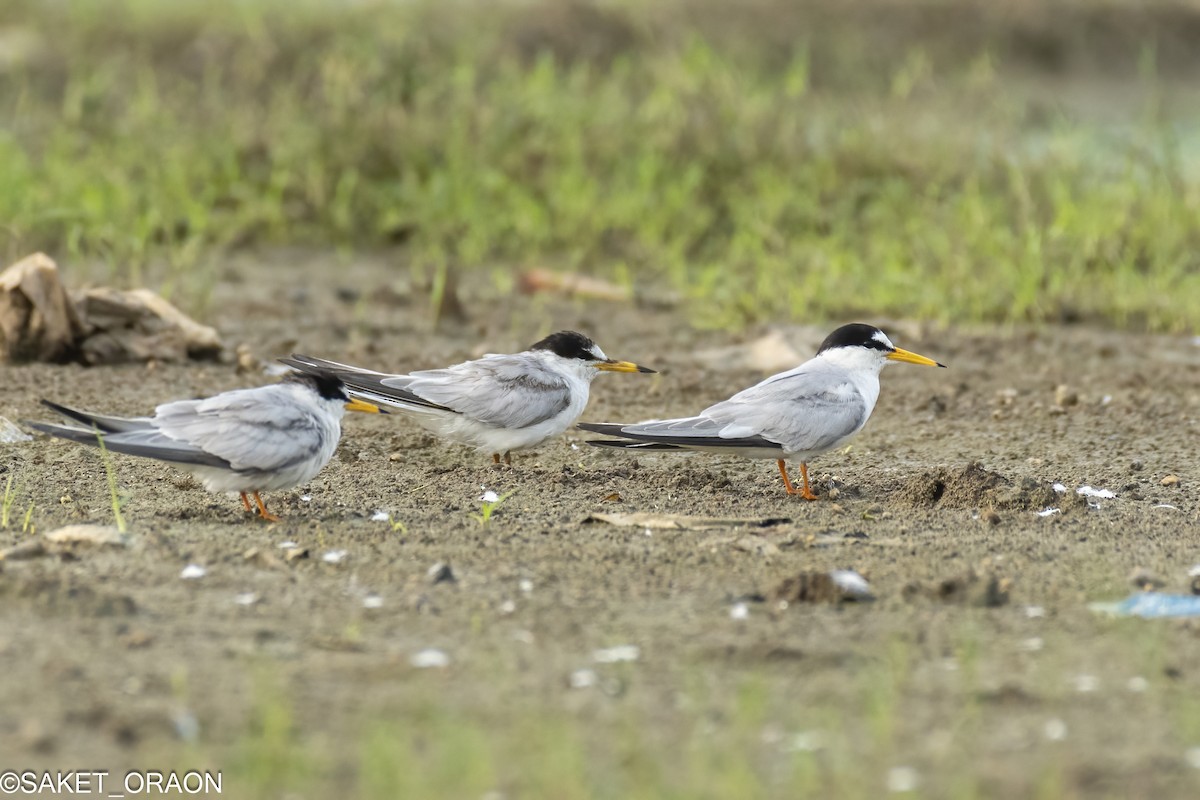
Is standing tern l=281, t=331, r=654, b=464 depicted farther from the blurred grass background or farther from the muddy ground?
the blurred grass background

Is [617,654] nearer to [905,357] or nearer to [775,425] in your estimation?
[775,425]

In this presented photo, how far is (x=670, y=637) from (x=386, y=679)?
672mm

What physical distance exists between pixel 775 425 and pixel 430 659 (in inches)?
76.3

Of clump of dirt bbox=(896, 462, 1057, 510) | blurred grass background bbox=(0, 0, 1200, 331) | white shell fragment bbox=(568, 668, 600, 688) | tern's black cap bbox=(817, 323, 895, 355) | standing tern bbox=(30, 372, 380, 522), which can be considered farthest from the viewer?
blurred grass background bbox=(0, 0, 1200, 331)

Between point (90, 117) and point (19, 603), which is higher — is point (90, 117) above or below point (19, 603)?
above

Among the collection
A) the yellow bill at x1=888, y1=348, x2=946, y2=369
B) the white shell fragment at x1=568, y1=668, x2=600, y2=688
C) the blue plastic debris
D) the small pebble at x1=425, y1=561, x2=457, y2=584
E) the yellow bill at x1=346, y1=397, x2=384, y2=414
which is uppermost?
the yellow bill at x1=888, y1=348, x2=946, y2=369

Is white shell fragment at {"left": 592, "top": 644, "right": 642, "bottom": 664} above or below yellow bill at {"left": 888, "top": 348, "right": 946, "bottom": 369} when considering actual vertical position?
below

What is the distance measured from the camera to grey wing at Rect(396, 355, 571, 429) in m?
5.39

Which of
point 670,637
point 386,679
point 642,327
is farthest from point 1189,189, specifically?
point 386,679

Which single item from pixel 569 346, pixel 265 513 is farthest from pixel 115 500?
pixel 569 346

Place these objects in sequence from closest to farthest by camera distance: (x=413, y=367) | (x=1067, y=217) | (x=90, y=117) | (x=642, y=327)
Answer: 1. (x=413, y=367)
2. (x=642, y=327)
3. (x=1067, y=217)
4. (x=90, y=117)

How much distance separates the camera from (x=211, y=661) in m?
3.43

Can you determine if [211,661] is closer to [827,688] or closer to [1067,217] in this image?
[827,688]

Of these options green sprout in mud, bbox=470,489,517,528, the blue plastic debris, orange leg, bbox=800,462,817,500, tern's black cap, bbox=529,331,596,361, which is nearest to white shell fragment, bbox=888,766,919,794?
the blue plastic debris
